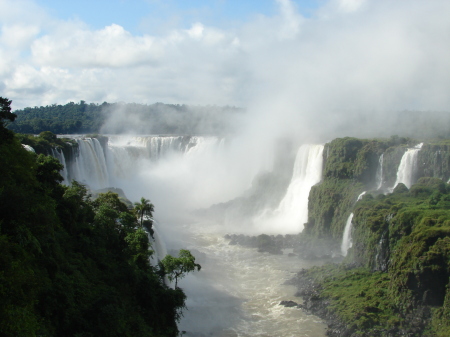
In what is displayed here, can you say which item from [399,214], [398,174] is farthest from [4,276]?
[398,174]

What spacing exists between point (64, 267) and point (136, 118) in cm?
11710

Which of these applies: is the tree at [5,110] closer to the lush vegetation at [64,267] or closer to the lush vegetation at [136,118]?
the lush vegetation at [64,267]

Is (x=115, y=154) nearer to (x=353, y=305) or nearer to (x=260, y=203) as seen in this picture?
(x=260, y=203)

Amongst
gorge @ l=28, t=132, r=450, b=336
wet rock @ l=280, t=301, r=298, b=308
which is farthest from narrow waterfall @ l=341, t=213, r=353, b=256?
A: wet rock @ l=280, t=301, r=298, b=308

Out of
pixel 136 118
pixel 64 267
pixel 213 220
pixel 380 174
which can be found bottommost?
pixel 213 220

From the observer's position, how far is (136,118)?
5123 inches

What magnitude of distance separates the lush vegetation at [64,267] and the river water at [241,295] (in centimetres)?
975

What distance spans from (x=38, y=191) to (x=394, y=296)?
2530 centimetres

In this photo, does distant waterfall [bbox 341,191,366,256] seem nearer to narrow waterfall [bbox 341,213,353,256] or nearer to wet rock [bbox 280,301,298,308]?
narrow waterfall [bbox 341,213,353,256]

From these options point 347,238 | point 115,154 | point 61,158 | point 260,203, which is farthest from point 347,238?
point 115,154

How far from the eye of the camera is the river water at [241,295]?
30.1 m

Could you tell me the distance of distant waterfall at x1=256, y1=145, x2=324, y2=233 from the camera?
187 ft

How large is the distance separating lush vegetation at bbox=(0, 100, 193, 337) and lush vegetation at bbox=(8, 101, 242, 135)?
82.1m

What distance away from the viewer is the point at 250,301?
34.7 meters
